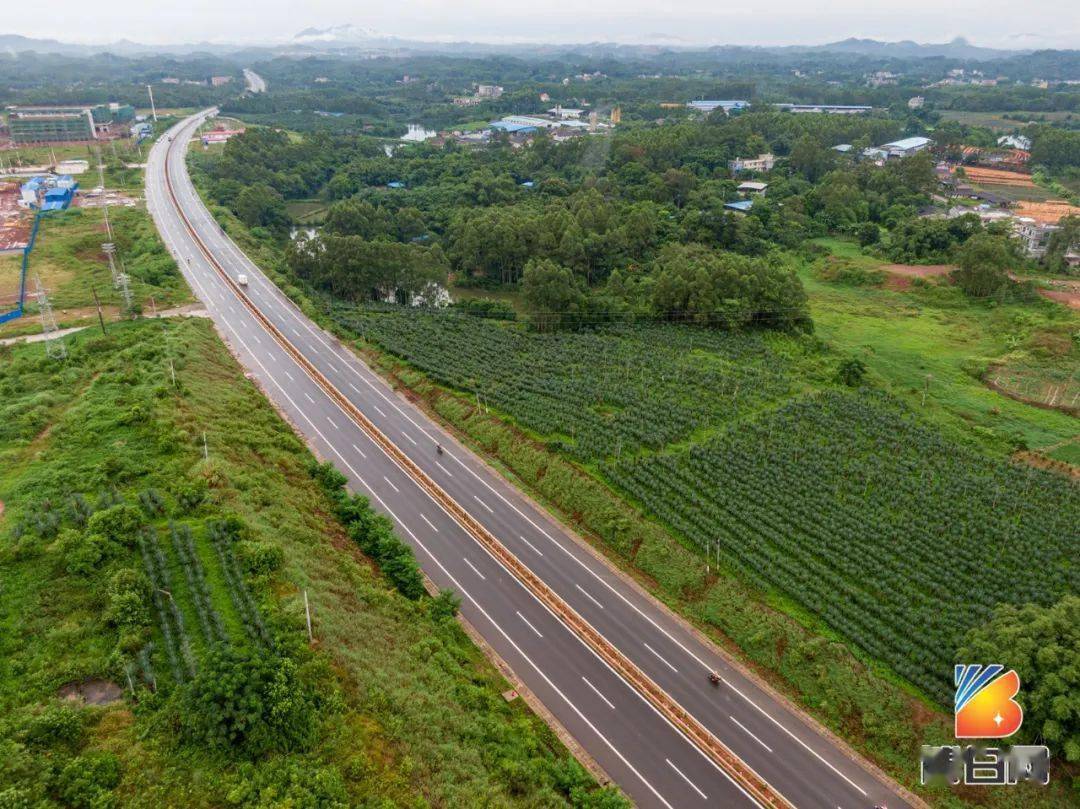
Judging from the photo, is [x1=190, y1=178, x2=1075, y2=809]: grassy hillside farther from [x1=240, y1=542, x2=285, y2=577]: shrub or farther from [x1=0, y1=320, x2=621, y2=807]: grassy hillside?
[x1=240, y1=542, x2=285, y2=577]: shrub

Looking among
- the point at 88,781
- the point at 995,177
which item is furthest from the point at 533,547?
the point at 995,177

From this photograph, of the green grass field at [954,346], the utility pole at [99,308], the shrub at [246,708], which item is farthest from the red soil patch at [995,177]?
the shrub at [246,708]

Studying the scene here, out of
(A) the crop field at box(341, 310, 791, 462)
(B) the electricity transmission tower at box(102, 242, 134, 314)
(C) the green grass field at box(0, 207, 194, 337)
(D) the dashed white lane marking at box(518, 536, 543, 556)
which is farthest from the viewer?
(C) the green grass field at box(0, 207, 194, 337)

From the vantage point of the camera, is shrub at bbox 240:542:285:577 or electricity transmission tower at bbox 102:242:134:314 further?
electricity transmission tower at bbox 102:242:134:314

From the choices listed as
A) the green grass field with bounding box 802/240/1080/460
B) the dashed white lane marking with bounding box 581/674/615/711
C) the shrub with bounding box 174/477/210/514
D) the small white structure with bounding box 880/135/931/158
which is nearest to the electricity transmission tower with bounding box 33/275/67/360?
the shrub with bounding box 174/477/210/514

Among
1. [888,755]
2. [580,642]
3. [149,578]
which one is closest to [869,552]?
[888,755]

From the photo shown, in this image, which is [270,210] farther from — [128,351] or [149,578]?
[149,578]

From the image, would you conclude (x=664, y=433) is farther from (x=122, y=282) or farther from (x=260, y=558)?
(x=122, y=282)
